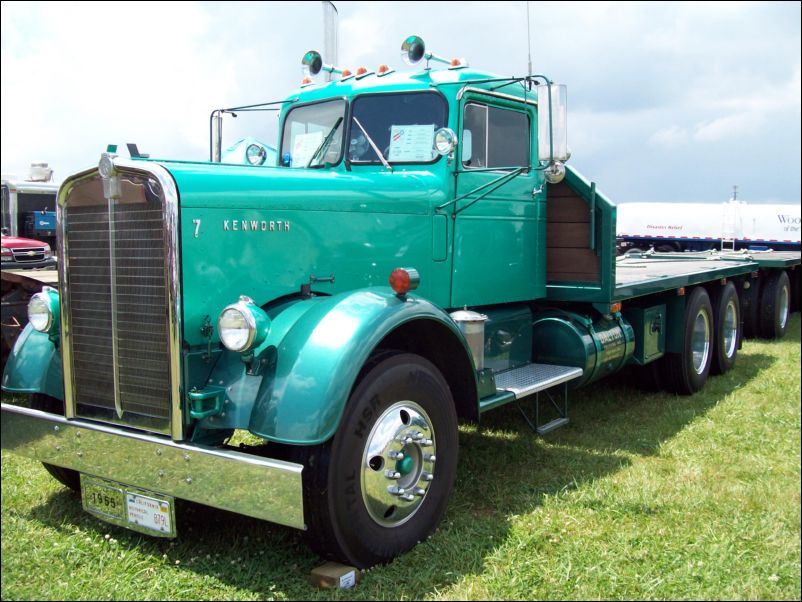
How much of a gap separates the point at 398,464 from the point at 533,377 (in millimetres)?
1903

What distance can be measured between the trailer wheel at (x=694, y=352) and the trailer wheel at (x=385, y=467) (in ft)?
13.1

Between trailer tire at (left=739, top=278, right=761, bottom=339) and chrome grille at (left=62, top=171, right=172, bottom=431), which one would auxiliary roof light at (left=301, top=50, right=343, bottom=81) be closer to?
chrome grille at (left=62, top=171, right=172, bottom=431)

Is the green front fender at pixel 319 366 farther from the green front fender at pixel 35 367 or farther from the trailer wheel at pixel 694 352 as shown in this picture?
the trailer wheel at pixel 694 352

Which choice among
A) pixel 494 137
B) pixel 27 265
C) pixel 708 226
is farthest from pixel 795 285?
pixel 27 265

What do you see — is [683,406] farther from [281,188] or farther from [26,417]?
[26,417]

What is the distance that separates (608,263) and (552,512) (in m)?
2.24

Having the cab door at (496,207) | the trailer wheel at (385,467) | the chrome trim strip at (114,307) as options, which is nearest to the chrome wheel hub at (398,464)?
the trailer wheel at (385,467)

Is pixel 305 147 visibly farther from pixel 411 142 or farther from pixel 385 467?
pixel 385 467

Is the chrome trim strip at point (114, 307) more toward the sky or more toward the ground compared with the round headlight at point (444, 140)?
more toward the ground

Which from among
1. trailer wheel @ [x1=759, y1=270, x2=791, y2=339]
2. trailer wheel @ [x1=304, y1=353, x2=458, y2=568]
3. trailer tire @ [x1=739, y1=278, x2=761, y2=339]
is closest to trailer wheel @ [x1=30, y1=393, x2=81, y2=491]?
trailer wheel @ [x1=304, y1=353, x2=458, y2=568]

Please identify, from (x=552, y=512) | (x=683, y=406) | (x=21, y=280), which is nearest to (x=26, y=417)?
(x=552, y=512)

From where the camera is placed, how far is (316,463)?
3490 millimetres

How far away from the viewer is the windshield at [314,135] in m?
5.27

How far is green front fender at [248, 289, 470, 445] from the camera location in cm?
337
